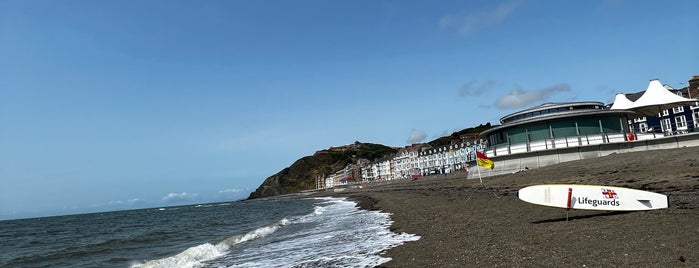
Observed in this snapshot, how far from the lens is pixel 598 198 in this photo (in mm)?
13898

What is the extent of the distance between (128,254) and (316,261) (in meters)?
15.5

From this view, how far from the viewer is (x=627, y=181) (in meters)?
20.3

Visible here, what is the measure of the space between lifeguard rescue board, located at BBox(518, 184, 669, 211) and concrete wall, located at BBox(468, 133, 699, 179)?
22.4 metres

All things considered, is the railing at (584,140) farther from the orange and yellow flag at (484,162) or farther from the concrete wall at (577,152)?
the orange and yellow flag at (484,162)

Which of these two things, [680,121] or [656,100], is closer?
[656,100]

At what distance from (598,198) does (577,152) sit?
78.2 ft

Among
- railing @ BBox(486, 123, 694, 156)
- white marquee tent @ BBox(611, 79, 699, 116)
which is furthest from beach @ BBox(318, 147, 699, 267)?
white marquee tent @ BBox(611, 79, 699, 116)

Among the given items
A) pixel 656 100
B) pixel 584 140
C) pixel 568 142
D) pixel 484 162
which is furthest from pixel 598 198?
pixel 656 100

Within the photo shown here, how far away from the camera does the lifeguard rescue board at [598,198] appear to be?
13.3 m

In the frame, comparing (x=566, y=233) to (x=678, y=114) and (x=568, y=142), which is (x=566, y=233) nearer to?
(x=568, y=142)

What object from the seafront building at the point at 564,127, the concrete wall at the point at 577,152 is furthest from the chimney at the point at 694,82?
the concrete wall at the point at 577,152

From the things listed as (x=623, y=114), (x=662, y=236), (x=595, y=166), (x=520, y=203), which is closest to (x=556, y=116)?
(x=623, y=114)

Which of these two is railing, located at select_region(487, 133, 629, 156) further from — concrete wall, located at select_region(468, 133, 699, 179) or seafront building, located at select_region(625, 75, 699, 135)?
seafront building, located at select_region(625, 75, 699, 135)

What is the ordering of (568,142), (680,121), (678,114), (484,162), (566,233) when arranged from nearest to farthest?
(566,233) → (568,142) → (484,162) → (680,121) → (678,114)
